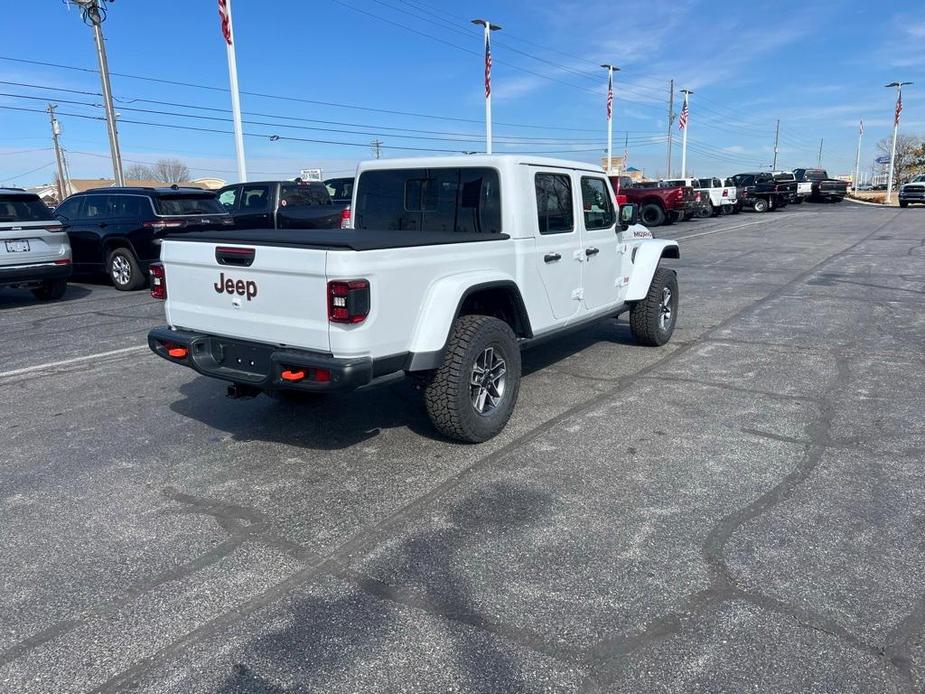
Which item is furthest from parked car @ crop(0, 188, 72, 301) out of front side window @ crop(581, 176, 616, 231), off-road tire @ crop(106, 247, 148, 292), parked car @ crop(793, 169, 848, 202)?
parked car @ crop(793, 169, 848, 202)

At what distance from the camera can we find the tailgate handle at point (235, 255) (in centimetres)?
414

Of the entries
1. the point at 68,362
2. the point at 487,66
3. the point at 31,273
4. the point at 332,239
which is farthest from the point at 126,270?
the point at 487,66

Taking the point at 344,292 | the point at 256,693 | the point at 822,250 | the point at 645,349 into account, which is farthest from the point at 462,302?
the point at 822,250

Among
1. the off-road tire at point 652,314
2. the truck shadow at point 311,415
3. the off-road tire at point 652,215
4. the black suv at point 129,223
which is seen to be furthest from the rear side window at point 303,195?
the off-road tire at point 652,215

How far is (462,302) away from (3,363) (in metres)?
5.45

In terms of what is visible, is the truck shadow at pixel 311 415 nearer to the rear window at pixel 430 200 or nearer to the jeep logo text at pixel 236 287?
the jeep logo text at pixel 236 287

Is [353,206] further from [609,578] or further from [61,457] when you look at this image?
[609,578]

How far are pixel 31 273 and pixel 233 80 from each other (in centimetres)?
1293

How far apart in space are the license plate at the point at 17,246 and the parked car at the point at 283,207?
4.29 meters

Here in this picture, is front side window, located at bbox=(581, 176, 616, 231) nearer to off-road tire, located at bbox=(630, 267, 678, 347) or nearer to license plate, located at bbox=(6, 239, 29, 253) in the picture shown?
off-road tire, located at bbox=(630, 267, 678, 347)

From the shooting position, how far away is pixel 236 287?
14.0ft

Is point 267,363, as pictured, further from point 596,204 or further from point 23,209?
point 23,209

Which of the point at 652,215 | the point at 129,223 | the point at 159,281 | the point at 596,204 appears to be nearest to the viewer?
the point at 159,281

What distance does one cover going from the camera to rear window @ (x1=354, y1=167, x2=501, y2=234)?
5.14 m
